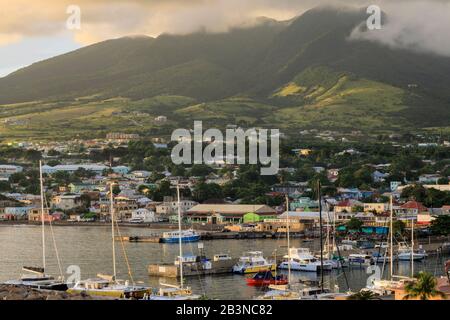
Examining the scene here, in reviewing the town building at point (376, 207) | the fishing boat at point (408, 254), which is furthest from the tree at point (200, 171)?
the fishing boat at point (408, 254)

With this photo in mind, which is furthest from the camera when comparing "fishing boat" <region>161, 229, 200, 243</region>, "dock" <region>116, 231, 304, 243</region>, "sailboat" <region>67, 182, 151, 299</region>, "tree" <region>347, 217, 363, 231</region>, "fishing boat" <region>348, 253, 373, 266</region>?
"tree" <region>347, 217, 363, 231</region>

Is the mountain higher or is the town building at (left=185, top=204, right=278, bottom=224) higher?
the mountain

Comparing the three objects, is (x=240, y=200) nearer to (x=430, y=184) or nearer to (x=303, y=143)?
(x=430, y=184)

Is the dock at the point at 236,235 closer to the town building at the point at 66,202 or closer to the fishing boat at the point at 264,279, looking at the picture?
the fishing boat at the point at 264,279

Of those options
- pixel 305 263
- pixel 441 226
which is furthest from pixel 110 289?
pixel 441 226

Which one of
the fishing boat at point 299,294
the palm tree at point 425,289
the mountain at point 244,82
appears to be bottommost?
the fishing boat at point 299,294

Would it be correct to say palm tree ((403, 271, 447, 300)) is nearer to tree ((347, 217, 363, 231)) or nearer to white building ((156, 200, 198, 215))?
tree ((347, 217, 363, 231))

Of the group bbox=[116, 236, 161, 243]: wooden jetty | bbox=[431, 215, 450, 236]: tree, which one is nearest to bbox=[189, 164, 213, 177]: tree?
bbox=[116, 236, 161, 243]: wooden jetty
